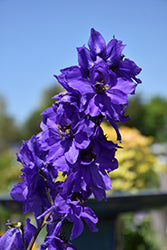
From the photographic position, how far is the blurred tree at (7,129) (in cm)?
2138

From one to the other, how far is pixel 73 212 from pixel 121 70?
0.28 meters

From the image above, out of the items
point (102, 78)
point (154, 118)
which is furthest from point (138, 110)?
point (102, 78)

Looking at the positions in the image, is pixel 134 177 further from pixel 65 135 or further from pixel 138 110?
pixel 138 110

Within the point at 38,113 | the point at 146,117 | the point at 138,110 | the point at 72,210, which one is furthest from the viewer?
the point at 146,117

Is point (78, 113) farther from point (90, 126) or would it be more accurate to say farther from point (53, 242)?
point (53, 242)

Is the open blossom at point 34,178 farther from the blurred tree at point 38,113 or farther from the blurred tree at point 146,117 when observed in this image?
the blurred tree at point 146,117

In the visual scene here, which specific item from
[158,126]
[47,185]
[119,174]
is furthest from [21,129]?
[47,185]

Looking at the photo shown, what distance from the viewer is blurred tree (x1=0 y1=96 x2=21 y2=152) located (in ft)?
70.1

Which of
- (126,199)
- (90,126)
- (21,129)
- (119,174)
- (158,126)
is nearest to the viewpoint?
(90,126)

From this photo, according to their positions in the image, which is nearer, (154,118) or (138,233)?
(138,233)

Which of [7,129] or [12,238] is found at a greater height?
[12,238]

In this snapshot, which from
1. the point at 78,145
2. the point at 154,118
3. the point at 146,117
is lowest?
the point at 154,118

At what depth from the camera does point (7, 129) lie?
2192cm

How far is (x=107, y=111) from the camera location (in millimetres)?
590
